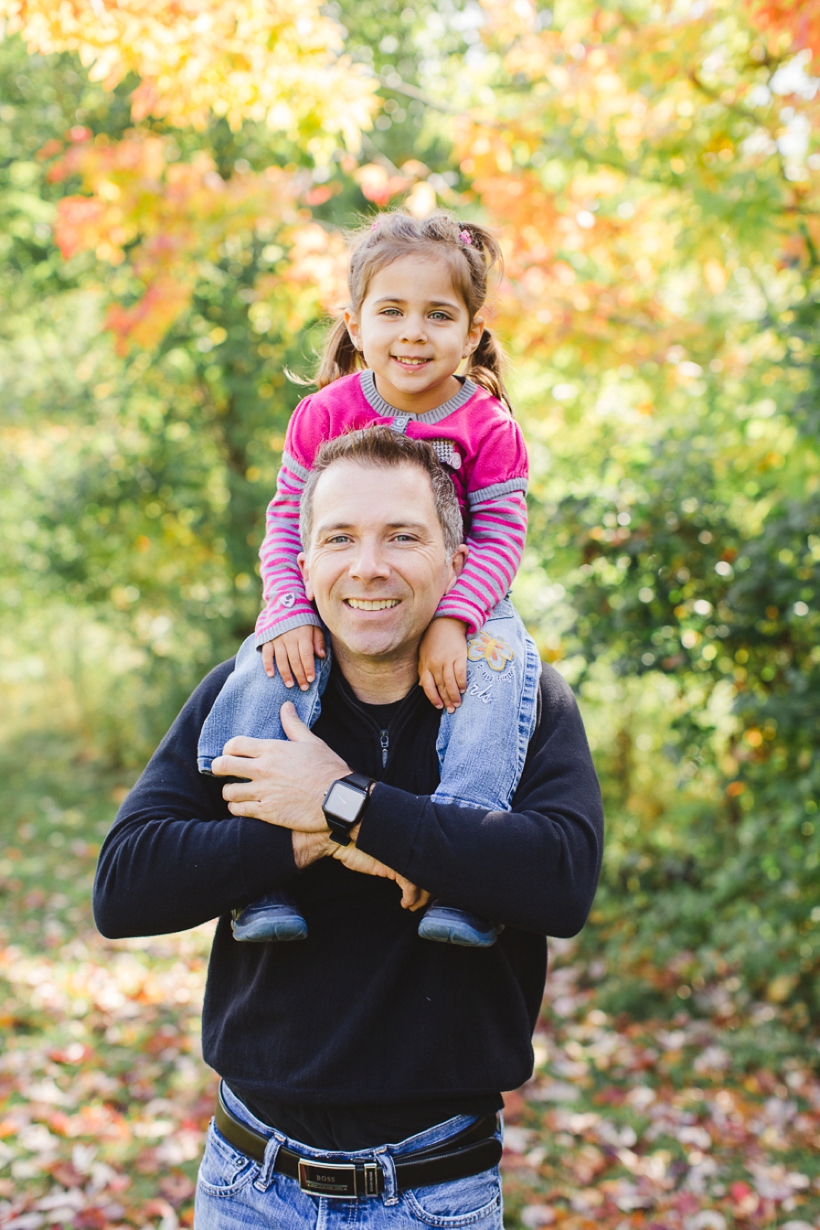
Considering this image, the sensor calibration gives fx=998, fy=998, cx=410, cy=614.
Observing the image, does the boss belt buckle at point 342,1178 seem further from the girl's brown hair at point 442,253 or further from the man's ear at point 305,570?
the girl's brown hair at point 442,253

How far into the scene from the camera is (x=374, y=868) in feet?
5.55

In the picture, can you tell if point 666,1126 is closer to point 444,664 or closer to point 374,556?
point 444,664

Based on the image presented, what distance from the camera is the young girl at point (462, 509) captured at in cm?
179

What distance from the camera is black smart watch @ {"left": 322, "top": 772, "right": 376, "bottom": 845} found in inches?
64.7

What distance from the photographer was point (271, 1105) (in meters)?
1.76

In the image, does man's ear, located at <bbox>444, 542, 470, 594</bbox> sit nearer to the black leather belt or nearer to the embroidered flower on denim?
the embroidered flower on denim

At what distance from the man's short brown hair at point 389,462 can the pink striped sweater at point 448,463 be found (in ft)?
0.33

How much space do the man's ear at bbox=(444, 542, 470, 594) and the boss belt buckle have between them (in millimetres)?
1027

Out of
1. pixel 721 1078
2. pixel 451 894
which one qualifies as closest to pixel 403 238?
pixel 451 894

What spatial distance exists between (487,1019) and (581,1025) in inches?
149

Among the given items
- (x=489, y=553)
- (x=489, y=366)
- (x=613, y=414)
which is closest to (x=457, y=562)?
(x=489, y=553)

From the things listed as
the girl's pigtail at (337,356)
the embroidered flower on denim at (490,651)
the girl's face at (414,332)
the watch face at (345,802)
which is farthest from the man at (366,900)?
the girl's pigtail at (337,356)

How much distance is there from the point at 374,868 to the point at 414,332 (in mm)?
1091

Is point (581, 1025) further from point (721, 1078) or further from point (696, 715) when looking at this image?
point (696, 715)
